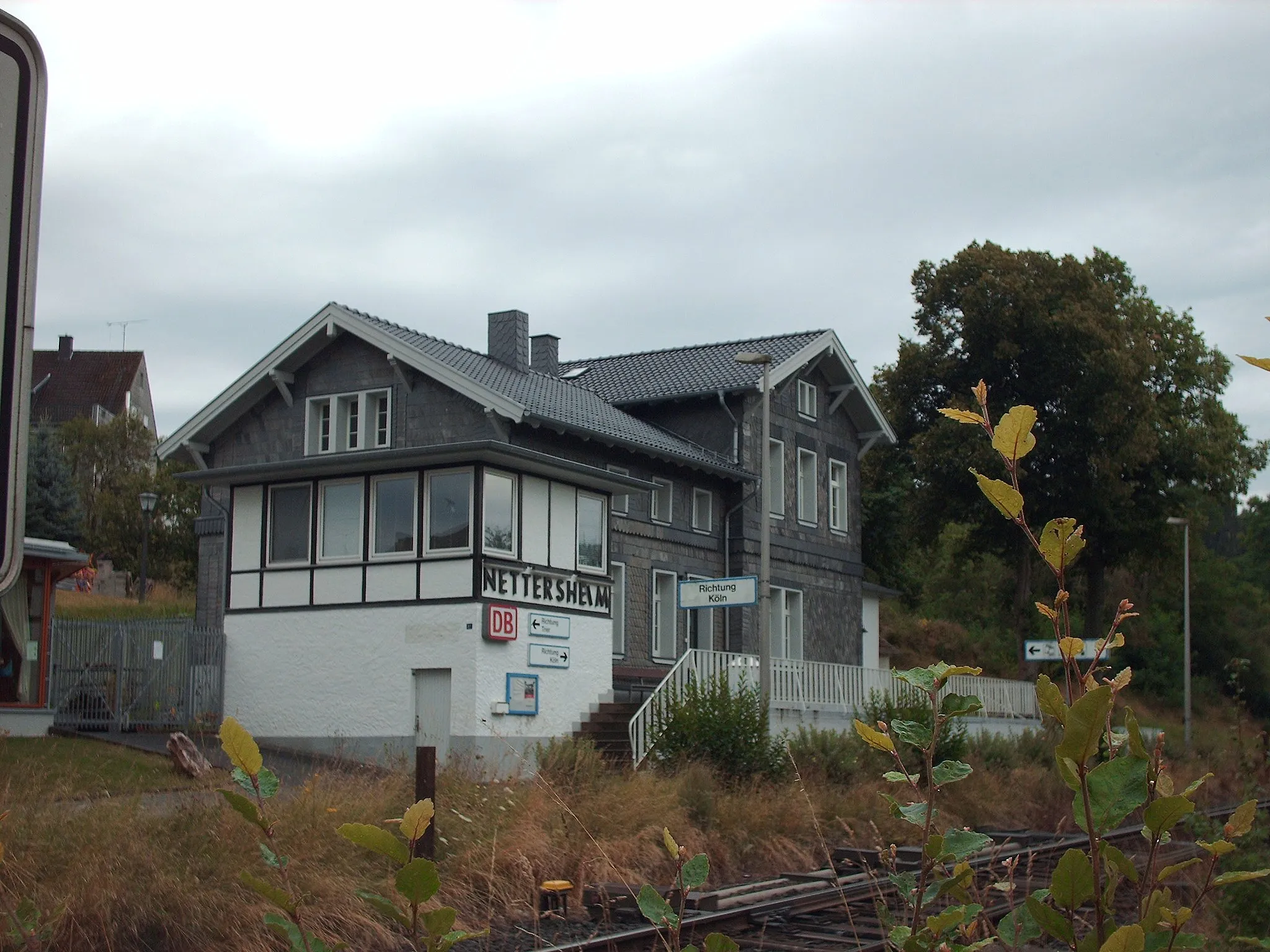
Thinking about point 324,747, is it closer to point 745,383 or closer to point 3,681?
point 3,681

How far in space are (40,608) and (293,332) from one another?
7.39 m

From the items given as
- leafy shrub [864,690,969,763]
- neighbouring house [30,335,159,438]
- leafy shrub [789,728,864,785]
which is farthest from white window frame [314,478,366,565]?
neighbouring house [30,335,159,438]

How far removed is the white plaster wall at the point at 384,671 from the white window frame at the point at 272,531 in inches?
34.0

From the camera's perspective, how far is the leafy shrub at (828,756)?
20.4 m

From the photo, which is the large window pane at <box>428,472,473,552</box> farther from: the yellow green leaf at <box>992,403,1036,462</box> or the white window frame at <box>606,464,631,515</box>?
the yellow green leaf at <box>992,403,1036,462</box>

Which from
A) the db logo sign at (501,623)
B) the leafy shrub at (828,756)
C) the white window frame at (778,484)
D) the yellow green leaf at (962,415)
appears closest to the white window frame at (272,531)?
the db logo sign at (501,623)

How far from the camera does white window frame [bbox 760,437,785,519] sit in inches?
1292

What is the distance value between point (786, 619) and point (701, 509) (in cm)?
376

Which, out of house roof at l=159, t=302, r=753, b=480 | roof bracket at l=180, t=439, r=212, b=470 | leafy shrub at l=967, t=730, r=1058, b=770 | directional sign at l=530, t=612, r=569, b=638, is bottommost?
leafy shrub at l=967, t=730, r=1058, b=770

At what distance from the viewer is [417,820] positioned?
6.06ft

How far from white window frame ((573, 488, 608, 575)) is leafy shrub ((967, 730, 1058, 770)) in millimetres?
6844

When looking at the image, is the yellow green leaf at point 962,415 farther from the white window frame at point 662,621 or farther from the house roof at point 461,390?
the white window frame at point 662,621

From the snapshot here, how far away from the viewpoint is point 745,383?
31.3 meters

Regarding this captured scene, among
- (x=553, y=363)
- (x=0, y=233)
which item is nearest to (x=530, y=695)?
(x=553, y=363)
